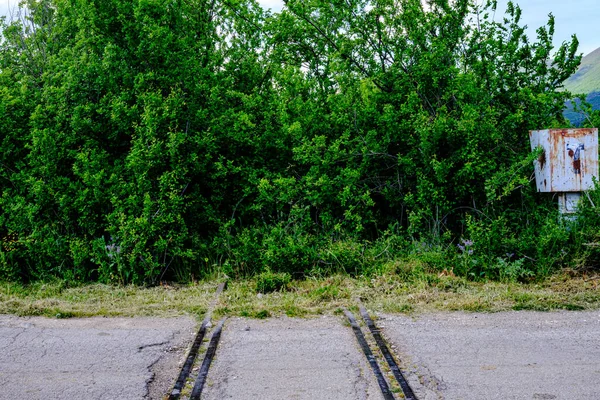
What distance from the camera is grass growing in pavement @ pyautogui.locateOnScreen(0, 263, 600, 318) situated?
5781mm

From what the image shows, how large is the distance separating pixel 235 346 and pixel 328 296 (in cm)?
162

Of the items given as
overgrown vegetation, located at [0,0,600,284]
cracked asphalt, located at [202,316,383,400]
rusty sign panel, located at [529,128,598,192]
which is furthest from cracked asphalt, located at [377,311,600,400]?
rusty sign panel, located at [529,128,598,192]

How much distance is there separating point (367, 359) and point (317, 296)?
1.70m

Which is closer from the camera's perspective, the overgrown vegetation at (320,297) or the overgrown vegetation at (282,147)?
the overgrown vegetation at (320,297)

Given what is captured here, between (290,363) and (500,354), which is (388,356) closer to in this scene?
(290,363)

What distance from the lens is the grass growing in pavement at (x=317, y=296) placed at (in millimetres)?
5781

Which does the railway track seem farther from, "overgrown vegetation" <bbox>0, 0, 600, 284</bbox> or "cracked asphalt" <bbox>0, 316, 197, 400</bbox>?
"overgrown vegetation" <bbox>0, 0, 600, 284</bbox>

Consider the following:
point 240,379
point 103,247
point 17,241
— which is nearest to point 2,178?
point 17,241

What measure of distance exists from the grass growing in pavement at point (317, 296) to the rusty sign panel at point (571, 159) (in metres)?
1.26

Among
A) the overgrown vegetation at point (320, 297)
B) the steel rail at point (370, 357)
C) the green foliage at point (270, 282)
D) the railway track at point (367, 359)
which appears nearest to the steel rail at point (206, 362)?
the railway track at point (367, 359)

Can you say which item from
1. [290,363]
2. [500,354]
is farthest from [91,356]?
[500,354]

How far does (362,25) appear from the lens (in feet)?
26.2

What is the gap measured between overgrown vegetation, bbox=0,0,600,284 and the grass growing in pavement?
Answer: 29cm

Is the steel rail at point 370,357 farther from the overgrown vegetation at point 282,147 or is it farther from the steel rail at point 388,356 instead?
the overgrown vegetation at point 282,147
